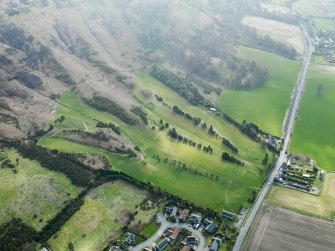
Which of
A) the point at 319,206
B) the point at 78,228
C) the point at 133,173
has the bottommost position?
the point at 78,228

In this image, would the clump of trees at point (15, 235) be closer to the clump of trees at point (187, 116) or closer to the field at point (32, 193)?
the field at point (32, 193)

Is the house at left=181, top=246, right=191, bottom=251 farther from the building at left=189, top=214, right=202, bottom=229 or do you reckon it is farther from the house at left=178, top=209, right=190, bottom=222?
the house at left=178, top=209, right=190, bottom=222

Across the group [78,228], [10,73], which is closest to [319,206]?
[78,228]

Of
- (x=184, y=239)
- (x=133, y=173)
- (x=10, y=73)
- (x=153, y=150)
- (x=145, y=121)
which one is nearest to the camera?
(x=184, y=239)

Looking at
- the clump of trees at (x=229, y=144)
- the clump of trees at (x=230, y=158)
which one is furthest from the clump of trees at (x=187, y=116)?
the clump of trees at (x=230, y=158)

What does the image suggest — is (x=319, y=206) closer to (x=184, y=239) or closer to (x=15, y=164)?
(x=184, y=239)
